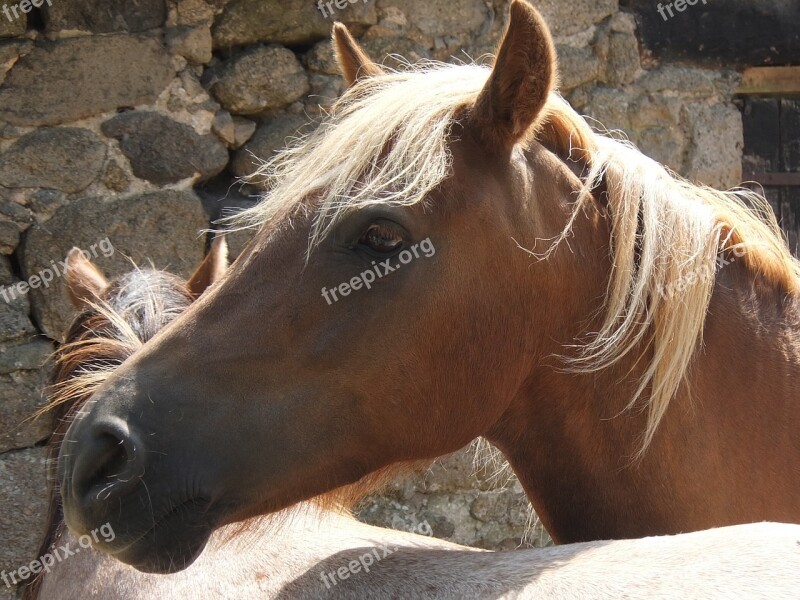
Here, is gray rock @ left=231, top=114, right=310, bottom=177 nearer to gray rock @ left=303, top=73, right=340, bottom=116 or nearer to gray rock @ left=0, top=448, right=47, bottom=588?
gray rock @ left=303, top=73, right=340, bottom=116

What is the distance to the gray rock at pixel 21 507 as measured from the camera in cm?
285

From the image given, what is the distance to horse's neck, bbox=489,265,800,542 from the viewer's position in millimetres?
1599

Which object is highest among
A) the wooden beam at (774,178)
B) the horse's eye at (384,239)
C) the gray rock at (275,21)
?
the gray rock at (275,21)

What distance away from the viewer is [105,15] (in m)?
3.11

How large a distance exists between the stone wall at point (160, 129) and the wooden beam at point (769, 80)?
0.73 meters

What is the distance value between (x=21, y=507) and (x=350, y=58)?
203cm

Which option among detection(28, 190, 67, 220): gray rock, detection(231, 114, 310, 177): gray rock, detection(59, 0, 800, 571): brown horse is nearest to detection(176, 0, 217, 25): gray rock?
detection(231, 114, 310, 177): gray rock

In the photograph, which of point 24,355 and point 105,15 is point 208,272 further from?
point 105,15

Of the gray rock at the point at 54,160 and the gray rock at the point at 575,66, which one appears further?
the gray rock at the point at 575,66

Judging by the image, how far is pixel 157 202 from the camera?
3139mm

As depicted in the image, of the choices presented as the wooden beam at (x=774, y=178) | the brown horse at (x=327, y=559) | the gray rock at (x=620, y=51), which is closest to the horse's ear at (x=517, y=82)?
the brown horse at (x=327, y=559)

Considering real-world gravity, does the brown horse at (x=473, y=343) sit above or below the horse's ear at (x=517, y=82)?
below

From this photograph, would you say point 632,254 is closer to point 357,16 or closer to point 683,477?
point 683,477

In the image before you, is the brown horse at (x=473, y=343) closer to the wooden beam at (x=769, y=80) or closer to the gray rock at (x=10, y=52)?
the gray rock at (x=10, y=52)
